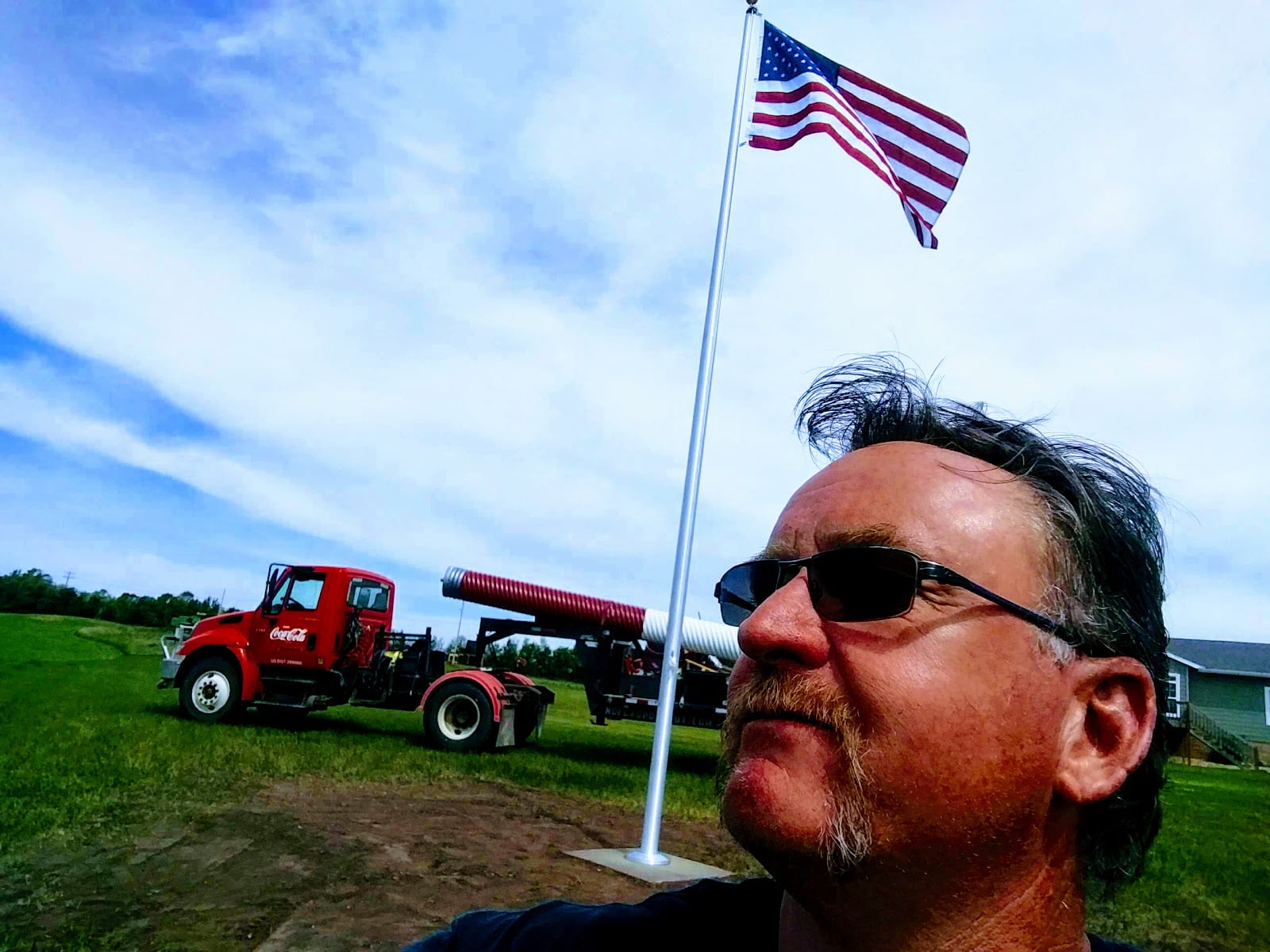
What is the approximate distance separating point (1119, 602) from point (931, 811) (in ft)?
1.81

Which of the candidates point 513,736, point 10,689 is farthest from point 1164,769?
point 10,689

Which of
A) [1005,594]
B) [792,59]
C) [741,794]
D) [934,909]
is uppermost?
[792,59]

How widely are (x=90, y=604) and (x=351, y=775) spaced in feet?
148

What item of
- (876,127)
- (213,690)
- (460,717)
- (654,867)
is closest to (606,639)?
(460,717)

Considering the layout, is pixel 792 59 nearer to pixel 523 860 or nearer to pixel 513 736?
pixel 523 860

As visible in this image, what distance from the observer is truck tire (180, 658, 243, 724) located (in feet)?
39.4

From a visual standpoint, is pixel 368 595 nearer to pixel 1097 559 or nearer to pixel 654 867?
pixel 654 867

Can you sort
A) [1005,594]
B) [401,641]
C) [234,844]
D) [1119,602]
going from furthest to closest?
1. [401,641]
2. [234,844]
3. [1119,602]
4. [1005,594]

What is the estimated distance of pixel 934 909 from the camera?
1189 mm

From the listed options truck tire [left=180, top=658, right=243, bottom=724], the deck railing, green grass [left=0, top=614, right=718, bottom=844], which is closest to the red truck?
truck tire [left=180, top=658, right=243, bottom=724]

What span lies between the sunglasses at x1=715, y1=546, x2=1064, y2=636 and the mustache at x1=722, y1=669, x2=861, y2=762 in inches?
5.1

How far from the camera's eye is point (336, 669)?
41.7 feet

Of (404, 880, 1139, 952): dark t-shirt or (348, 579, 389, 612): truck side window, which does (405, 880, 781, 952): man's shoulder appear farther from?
(348, 579, 389, 612): truck side window

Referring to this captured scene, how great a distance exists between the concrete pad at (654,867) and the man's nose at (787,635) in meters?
4.63
